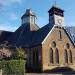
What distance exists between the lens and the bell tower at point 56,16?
4701 cm

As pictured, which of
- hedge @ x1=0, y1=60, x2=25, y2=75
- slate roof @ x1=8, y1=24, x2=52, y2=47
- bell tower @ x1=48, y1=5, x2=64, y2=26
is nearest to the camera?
hedge @ x1=0, y1=60, x2=25, y2=75

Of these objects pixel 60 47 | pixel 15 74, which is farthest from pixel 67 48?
pixel 15 74

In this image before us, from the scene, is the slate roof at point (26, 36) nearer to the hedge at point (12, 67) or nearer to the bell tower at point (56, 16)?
the bell tower at point (56, 16)

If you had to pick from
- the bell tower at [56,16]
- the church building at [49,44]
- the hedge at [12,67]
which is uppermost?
the bell tower at [56,16]

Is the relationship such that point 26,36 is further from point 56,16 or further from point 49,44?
point 56,16

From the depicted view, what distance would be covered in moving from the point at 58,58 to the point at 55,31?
5.91 meters

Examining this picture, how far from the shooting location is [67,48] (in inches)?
1911

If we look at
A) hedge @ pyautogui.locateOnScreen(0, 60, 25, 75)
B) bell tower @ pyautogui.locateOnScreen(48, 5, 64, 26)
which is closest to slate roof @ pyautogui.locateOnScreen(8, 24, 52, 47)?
bell tower @ pyautogui.locateOnScreen(48, 5, 64, 26)

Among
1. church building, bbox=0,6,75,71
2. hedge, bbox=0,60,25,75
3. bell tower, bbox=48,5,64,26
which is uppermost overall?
bell tower, bbox=48,5,64,26

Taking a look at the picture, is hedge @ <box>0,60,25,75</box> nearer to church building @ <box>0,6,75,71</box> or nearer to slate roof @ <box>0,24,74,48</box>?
church building @ <box>0,6,75,71</box>

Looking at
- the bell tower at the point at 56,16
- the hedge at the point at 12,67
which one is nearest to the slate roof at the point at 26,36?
the bell tower at the point at 56,16

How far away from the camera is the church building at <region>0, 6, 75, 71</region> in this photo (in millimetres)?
43812

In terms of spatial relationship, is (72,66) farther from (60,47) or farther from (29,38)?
(29,38)

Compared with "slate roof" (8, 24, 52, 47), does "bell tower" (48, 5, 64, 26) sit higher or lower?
higher
